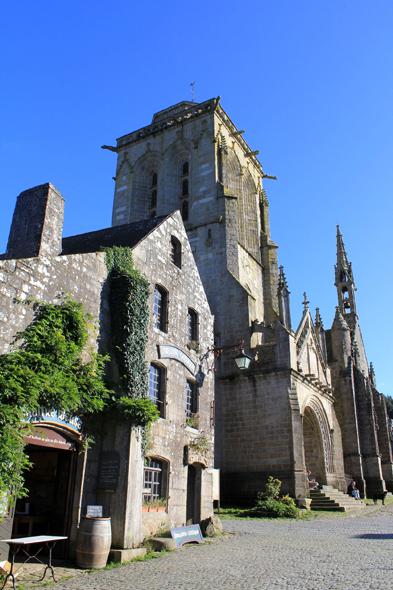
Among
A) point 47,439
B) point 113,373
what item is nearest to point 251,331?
point 113,373

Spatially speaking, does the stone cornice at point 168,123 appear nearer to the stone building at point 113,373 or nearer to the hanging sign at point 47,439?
the stone building at point 113,373

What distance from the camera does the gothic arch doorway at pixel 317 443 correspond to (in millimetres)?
22812

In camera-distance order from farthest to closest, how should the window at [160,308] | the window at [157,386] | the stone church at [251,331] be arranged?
the stone church at [251,331] → the window at [160,308] → the window at [157,386]

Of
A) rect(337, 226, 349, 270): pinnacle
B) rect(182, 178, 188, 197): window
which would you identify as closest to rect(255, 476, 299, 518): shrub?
rect(182, 178, 188, 197): window

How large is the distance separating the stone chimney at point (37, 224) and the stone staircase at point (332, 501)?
1494 cm

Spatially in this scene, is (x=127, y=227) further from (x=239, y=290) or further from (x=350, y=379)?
(x=350, y=379)

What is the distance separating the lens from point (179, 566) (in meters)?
8.27

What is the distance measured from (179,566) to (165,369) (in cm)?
512

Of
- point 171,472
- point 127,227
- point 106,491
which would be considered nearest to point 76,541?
point 106,491

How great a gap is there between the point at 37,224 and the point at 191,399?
715cm

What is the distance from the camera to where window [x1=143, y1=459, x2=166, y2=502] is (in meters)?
11.1

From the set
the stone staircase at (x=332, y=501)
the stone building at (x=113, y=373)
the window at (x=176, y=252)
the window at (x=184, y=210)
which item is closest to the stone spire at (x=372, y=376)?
the stone staircase at (x=332, y=501)

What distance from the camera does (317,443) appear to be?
2370 cm

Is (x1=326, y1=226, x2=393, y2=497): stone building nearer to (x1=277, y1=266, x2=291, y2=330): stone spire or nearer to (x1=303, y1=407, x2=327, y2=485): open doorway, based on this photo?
(x1=303, y1=407, x2=327, y2=485): open doorway
